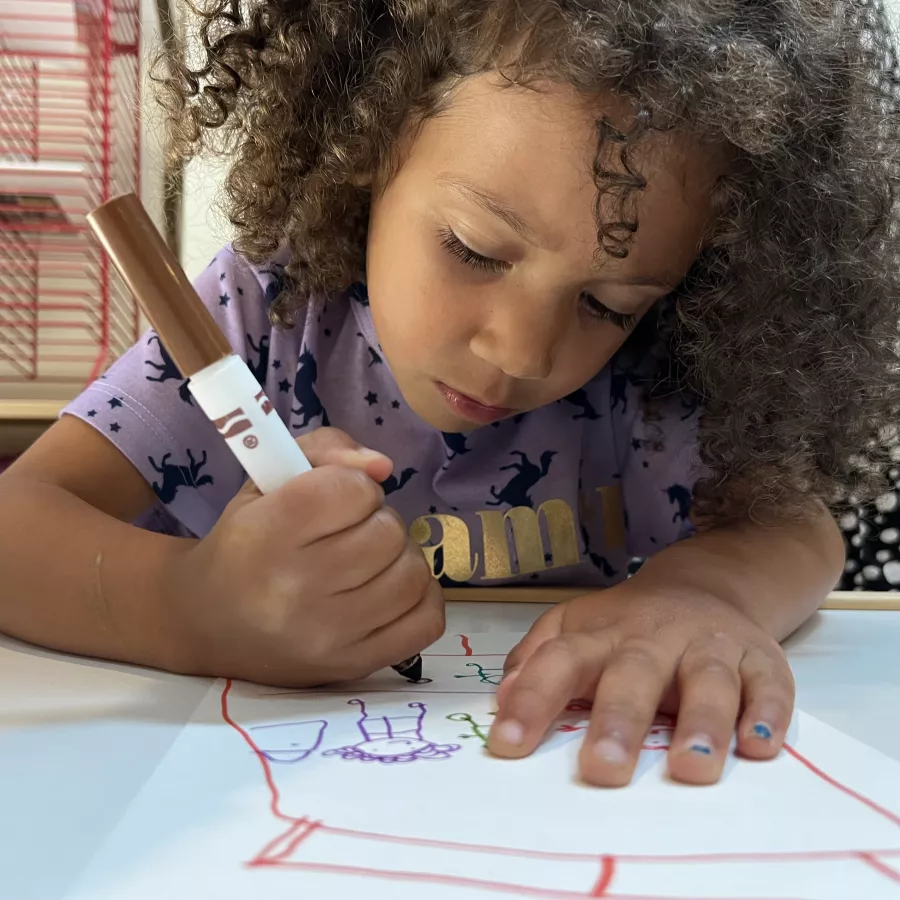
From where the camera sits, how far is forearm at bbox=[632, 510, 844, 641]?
1.46ft

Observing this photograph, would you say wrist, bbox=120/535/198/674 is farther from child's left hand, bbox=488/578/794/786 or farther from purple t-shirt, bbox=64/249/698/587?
purple t-shirt, bbox=64/249/698/587

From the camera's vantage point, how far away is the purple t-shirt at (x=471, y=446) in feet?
2.20

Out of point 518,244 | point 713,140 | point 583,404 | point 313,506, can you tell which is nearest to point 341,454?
point 313,506

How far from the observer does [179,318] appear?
0.34 meters

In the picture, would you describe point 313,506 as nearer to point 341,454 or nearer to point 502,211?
point 341,454

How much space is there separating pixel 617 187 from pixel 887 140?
214 millimetres

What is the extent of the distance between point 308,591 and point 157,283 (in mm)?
131

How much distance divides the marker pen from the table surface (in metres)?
0.11

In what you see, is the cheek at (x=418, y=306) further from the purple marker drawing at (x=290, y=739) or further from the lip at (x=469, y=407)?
the purple marker drawing at (x=290, y=739)

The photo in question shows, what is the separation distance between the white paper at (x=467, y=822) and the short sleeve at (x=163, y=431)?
29 cm

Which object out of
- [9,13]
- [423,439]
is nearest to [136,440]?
[423,439]

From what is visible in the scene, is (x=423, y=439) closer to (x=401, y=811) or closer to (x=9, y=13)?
(x=401, y=811)

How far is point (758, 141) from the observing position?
0.44m

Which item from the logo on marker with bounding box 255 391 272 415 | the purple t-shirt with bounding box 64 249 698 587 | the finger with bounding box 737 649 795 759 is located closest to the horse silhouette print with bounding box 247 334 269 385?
the purple t-shirt with bounding box 64 249 698 587
